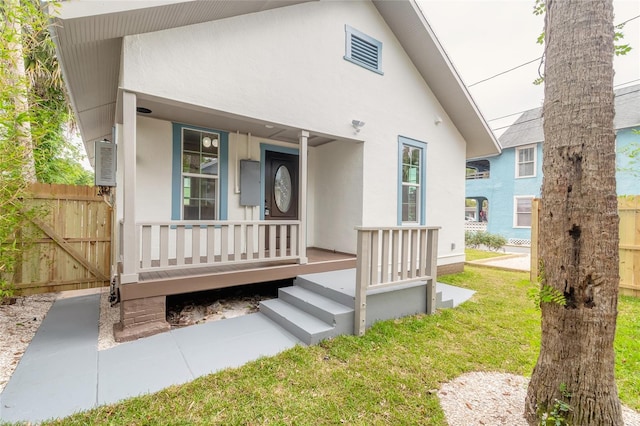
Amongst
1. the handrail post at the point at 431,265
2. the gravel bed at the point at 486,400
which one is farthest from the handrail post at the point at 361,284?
the handrail post at the point at 431,265

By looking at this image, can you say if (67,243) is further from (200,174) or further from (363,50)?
(363,50)

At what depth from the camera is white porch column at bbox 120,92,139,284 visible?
11.6ft

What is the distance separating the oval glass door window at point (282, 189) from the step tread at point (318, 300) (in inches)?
100

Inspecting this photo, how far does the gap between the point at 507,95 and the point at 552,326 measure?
66.7ft

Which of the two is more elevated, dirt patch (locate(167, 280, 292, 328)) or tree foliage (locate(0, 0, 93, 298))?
tree foliage (locate(0, 0, 93, 298))

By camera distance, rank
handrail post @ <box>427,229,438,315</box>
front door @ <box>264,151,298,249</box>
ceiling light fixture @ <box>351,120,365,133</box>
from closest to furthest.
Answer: handrail post @ <box>427,229,438,315</box>
ceiling light fixture @ <box>351,120,365,133</box>
front door @ <box>264,151,298,249</box>

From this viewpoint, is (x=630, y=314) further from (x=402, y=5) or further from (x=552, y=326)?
(x=402, y=5)

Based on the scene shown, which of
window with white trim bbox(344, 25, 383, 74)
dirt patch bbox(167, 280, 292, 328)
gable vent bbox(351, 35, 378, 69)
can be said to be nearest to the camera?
dirt patch bbox(167, 280, 292, 328)

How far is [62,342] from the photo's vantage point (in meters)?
3.39

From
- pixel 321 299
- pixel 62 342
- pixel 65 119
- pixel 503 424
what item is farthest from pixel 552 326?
pixel 65 119

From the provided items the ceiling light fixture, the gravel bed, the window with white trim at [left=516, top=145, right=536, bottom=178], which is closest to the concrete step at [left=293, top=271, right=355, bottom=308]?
the gravel bed

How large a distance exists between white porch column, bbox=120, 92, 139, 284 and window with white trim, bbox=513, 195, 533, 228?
1735 centimetres

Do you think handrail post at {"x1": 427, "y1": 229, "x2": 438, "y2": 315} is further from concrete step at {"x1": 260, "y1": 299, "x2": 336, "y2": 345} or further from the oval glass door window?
the oval glass door window

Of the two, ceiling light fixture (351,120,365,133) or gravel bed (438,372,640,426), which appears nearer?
gravel bed (438,372,640,426)
